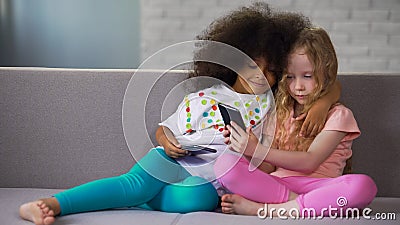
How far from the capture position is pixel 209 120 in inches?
75.5

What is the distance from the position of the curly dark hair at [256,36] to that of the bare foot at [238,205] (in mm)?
355

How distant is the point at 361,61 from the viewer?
3615mm

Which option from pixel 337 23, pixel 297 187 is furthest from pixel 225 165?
pixel 337 23

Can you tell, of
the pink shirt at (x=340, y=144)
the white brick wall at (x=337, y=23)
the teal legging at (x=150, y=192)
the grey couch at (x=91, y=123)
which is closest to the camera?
the teal legging at (x=150, y=192)

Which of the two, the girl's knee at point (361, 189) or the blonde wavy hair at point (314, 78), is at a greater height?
the blonde wavy hair at point (314, 78)

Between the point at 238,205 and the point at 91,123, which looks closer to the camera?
A: the point at 238,205

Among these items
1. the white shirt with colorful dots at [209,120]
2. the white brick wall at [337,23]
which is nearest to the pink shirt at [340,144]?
the white shirt with colorful dots at [209,120]

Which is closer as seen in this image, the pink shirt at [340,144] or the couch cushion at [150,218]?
the couch cushion at [150,218]

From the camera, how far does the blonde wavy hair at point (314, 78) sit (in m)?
1.90

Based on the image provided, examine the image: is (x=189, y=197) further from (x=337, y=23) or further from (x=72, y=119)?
(x=337, y=23)

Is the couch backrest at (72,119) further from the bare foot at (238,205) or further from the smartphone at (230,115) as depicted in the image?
the bare foot at (238,205)

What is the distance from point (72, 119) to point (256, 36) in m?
0.61

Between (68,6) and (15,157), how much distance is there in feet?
5.33

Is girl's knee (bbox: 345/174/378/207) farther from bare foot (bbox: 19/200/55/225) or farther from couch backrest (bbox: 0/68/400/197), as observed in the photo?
bare foot (bbox: 19/200/55/225)
